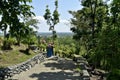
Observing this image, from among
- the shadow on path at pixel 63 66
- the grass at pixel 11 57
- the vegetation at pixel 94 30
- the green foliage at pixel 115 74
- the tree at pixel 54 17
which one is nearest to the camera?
the green foliage at pixel 115 74

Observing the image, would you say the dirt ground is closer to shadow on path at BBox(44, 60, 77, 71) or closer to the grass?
shadow on path at BBox(44, 60, 77, 71)

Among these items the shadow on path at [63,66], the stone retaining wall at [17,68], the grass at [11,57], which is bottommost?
the shadow on path at [63,66]

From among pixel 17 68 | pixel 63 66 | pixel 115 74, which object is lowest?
pixel 63 66

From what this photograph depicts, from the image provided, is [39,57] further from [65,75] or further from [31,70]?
[65,75]

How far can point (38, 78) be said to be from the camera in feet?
50.1

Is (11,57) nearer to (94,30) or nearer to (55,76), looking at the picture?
(55,76)

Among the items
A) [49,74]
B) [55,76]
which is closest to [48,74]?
[49,74]

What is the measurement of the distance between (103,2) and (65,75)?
8.76 meters

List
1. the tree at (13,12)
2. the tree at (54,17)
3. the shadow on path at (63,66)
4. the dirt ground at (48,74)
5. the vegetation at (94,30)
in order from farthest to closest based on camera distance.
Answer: the tree at (54,17)
the shadow on path at (63,66)
the dirt ground at (48,74)
the tree at (13,12)
the vegetation at (94,30)

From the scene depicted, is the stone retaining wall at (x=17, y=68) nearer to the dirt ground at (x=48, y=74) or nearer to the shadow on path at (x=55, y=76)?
the dirt ground at (x=48, y=74)

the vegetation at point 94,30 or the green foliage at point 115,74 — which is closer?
the green foliage at point 115,74

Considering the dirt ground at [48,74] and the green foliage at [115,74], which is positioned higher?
the green foliage at [115,74]

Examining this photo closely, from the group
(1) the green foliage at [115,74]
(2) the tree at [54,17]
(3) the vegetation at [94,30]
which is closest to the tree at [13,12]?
(3) the vegetation at [94,30]

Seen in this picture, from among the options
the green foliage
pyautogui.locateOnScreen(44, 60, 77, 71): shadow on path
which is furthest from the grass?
the green foliage
